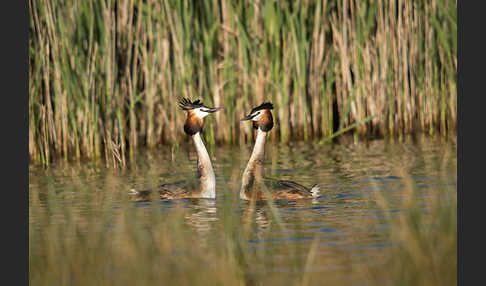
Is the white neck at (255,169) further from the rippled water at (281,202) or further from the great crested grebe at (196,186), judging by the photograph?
the great crested grebe at (196,186)

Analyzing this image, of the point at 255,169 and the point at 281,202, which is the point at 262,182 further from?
the point at 255,169

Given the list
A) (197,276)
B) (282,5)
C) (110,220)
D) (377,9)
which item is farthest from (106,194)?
(377,9)

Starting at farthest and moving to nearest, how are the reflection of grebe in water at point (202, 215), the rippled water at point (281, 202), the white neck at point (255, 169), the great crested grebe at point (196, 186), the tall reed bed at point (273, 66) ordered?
the tall reed bed at point (273, 66) → the white neck at point (255, 169) → the great crested grebe at point (196, 186) → the reflection of grebe in water at point (202, 215) → the rippled water at point (281, 202)

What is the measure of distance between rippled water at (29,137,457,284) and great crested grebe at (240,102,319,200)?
140 millimetres

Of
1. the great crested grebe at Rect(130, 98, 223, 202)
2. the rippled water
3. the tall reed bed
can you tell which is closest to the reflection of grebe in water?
the rippled water

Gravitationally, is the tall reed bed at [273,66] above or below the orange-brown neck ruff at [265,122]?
above

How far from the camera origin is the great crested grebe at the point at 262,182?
9.24 meters

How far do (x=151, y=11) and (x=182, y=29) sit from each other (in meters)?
0.53

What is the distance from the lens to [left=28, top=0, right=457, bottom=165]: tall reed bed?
1312cm

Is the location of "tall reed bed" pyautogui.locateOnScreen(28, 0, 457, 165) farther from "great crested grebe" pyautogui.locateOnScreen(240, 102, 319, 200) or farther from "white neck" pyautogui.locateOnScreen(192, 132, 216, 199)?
"great crested grebe" pyautogui.locateOnScreen(240, 102, 319, 200)

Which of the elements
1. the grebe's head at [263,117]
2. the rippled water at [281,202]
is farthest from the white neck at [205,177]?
the grebe's head at [263,117]

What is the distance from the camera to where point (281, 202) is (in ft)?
30.3

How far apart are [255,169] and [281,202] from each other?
779 millimetres

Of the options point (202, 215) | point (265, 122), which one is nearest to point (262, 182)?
point (202, 215)
